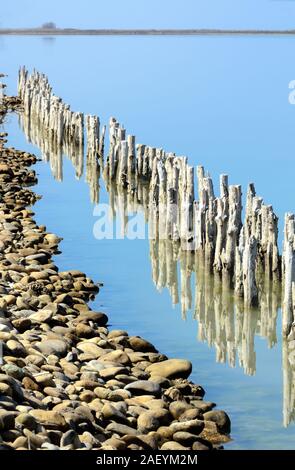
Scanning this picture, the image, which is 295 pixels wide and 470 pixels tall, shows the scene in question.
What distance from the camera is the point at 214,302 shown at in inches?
658

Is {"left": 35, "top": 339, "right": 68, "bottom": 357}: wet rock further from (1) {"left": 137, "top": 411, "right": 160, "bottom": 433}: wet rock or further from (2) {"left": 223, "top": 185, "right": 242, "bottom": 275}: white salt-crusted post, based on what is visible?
(2) {"left": 223, "top": 185, "right": 242, "bottom": 275}: white salt-crusted post

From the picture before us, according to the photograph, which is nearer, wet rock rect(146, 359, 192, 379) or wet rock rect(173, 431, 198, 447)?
wet rock rect(173, 431, 198, 447)

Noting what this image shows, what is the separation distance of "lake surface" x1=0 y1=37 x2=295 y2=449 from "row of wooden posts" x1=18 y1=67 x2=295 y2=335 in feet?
1.18

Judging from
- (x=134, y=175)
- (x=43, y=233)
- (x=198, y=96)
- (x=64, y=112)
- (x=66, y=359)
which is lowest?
(x=66, y=359)

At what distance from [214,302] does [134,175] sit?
884 centimetres

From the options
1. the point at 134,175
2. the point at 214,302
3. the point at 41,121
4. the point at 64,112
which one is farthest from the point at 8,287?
the point at 41,121

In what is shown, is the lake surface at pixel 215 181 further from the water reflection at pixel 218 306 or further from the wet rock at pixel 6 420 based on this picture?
the wet rock at pixel 6 420

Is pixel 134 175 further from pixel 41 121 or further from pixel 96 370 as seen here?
pixel 96 370

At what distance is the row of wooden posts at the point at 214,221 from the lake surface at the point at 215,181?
1.18 feet

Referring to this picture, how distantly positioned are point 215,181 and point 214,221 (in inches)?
351

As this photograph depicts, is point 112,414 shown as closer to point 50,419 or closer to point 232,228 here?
point 50,419

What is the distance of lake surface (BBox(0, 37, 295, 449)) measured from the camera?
44.5 ft

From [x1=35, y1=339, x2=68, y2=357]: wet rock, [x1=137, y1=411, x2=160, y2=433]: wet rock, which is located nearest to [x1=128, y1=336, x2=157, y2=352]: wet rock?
[x1=35, y1=339, x2=68, y2=357]: wet rock

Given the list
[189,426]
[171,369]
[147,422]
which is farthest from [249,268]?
[147,422]
